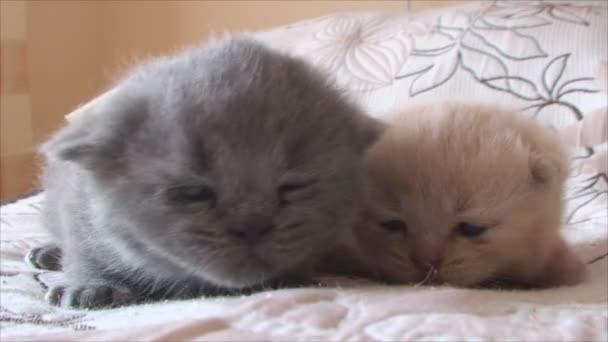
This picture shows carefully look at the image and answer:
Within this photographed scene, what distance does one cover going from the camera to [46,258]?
136 cm

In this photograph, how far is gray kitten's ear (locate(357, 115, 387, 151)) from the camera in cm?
100

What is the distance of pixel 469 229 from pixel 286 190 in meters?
0.29

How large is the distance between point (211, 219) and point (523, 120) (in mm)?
591

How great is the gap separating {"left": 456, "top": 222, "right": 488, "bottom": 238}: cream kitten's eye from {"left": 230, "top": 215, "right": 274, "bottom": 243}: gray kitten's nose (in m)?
0.30

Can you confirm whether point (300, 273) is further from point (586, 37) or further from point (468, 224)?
point (586, 37)

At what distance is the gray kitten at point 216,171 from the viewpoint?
33.5 inches

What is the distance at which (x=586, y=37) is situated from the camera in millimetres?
1785

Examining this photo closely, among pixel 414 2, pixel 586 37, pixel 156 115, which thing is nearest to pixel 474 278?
pixel 156 115

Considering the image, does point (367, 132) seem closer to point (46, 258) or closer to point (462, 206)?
point (462, 206)

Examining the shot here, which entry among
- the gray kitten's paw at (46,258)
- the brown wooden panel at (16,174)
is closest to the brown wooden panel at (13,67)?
the brown wooden panel at (16,174)

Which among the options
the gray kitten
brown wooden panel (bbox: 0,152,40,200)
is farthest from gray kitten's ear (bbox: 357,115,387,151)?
brown wooden panel (bbox: 0,152,40,200)

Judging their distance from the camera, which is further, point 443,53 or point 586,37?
point 443,53

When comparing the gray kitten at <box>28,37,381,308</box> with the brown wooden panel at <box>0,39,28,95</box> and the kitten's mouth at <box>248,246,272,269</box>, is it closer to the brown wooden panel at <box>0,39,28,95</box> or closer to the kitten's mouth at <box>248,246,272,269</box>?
the kitten's mouth at <box>248,246,272,269</box>

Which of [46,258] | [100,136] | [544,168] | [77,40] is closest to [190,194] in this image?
[100,136]
